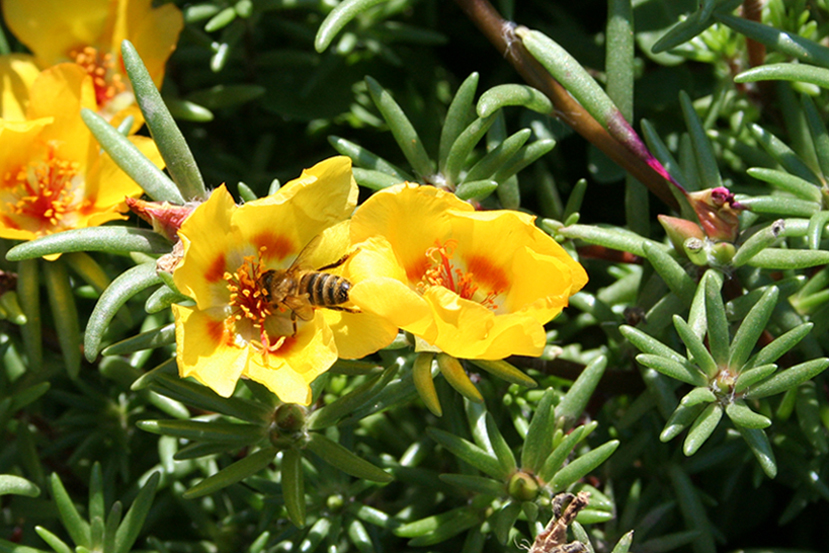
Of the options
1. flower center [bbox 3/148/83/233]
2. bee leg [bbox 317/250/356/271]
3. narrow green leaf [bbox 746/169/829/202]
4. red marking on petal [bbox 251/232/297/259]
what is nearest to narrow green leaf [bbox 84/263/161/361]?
red marking on petal [bbox 251/232/297/259]

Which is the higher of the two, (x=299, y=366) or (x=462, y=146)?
(x=462, y=146)

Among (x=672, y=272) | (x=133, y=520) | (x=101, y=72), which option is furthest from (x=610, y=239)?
(x=101, y=72)

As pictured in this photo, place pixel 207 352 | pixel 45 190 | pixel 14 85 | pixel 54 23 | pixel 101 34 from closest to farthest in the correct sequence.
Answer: pixel 207 352 → pixel 45 190 → pixel 14 85 → pixel 54 23 → pixel 101 34

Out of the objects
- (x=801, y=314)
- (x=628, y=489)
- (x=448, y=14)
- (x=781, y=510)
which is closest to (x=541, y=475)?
(x=628, y=489)

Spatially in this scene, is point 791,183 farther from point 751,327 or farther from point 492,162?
point 492,162

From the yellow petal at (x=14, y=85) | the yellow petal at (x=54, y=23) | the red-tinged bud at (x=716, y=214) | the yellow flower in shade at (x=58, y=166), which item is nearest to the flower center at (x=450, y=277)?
the red-tinged bud at (x=716, y=214)

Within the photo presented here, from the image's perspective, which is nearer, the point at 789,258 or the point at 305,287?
the point at 305,287

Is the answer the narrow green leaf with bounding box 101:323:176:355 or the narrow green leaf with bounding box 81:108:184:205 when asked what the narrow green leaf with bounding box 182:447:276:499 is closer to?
the narrow green leaf with bounding box 101:323:176:355

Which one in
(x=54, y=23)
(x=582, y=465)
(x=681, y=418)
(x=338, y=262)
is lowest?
(x=582, y=465)
